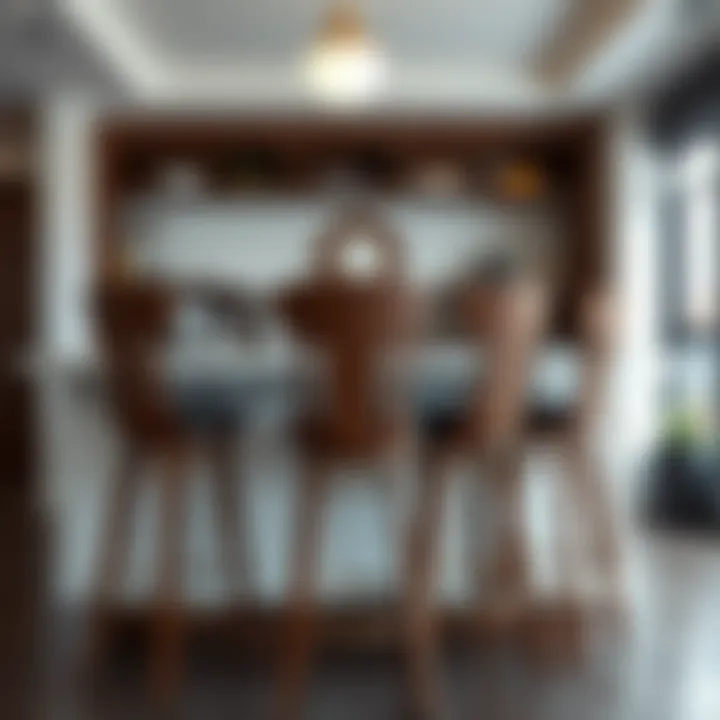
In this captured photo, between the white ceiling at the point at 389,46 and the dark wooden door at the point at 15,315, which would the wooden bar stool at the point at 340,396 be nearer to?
the white ceiling at the point at 389,46

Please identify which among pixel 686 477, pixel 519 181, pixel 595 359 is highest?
pixel 519 181

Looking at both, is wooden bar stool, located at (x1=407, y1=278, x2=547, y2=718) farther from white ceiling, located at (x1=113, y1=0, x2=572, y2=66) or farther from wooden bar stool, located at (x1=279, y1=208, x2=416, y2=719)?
white ceiling, located at (x1=113, y1=0, x2=572, y2=66)

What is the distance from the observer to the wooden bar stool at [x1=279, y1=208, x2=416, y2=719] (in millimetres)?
3051

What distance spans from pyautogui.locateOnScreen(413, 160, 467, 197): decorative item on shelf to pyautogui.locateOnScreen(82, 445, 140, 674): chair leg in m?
3.48

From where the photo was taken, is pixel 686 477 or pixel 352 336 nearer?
pixel 352 336

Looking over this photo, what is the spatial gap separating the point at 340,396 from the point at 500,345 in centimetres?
47

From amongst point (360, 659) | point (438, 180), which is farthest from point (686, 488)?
point (360, 659)

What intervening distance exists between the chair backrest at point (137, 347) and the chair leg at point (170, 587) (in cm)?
14

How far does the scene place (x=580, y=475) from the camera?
3.89m

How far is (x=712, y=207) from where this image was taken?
6539 mm

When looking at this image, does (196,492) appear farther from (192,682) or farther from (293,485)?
(192,682)

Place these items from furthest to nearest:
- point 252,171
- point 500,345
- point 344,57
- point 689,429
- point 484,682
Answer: point 252,171 < point 689,429 < point 344,57 < point 484,682 < point 500,345

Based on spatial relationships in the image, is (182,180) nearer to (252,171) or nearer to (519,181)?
(252,171)

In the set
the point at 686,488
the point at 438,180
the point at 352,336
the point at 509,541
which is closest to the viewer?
the point at 352,336
